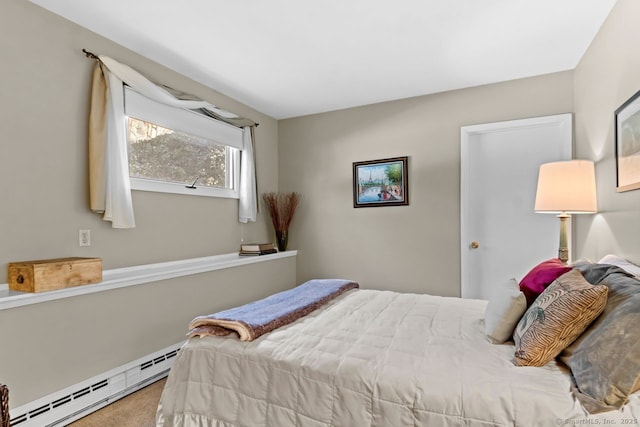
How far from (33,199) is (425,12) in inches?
105

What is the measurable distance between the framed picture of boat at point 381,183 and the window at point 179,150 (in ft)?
4.44

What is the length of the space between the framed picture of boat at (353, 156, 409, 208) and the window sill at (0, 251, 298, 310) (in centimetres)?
122

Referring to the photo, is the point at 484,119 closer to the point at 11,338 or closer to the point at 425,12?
the point at 425,12

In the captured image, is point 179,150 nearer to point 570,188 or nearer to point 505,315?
point 505,315

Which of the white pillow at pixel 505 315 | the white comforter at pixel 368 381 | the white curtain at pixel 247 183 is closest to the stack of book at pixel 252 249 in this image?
the white curtain at pixel 247 183

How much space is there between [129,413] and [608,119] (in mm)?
3591

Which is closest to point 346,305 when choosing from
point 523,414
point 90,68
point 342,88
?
point 523,414

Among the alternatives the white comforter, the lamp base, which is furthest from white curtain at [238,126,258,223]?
the lamp base

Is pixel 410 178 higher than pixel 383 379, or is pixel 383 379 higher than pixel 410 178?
pixel 410 178

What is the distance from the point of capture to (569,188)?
2297 mm

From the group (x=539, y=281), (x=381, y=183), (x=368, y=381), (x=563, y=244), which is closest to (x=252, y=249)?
(x=381, y=183)

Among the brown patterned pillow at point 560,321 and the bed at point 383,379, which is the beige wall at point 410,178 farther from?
the brown patterned pillow at point 560,321

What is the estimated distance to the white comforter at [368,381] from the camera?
1.16m

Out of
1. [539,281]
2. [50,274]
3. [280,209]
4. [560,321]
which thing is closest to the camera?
[560,321]
